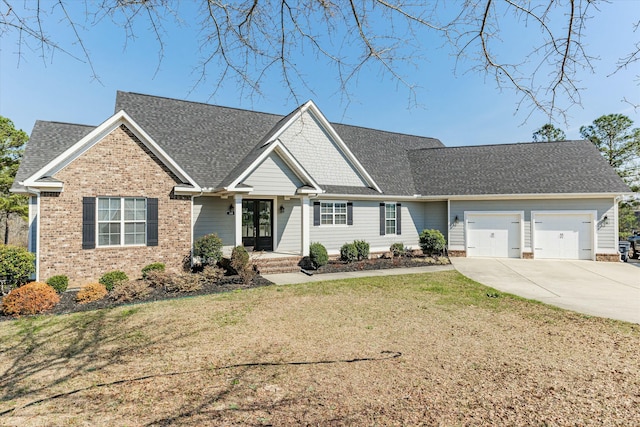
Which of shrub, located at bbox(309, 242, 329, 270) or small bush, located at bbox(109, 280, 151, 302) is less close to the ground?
shrub, located at bbox(309, 242, 329, 270)

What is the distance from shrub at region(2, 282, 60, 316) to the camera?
291 inches

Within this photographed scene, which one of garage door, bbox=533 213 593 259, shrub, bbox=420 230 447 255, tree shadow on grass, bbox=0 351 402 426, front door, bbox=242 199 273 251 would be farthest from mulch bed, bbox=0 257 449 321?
garage door, bbox=533 213 593 259

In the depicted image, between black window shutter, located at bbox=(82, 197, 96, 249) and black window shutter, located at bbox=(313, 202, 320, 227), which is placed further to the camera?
black window shutter, located at bbox=(313, 202, 320, 227)

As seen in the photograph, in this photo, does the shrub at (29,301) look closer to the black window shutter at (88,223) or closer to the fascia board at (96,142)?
the black window shutter at (88,223)

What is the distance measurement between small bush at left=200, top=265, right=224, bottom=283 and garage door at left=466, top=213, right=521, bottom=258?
12.8 metres

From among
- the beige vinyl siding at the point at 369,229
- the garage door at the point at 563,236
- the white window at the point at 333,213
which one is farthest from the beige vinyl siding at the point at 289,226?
the garage door at the point at 563,236

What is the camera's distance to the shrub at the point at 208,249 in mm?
11438

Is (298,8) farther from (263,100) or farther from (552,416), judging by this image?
(552,416)

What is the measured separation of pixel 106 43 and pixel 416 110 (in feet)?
11.0

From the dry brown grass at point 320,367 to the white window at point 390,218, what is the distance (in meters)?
9.29

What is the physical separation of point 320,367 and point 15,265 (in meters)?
9.51

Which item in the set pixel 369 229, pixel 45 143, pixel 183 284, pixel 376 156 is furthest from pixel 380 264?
pixel 45 143

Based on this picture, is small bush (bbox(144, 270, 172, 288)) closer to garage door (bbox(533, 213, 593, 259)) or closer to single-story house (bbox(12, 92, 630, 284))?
single-story house (bbox(12, 92, 630, 284))

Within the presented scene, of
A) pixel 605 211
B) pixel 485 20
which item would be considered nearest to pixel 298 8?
pixel 485 20
